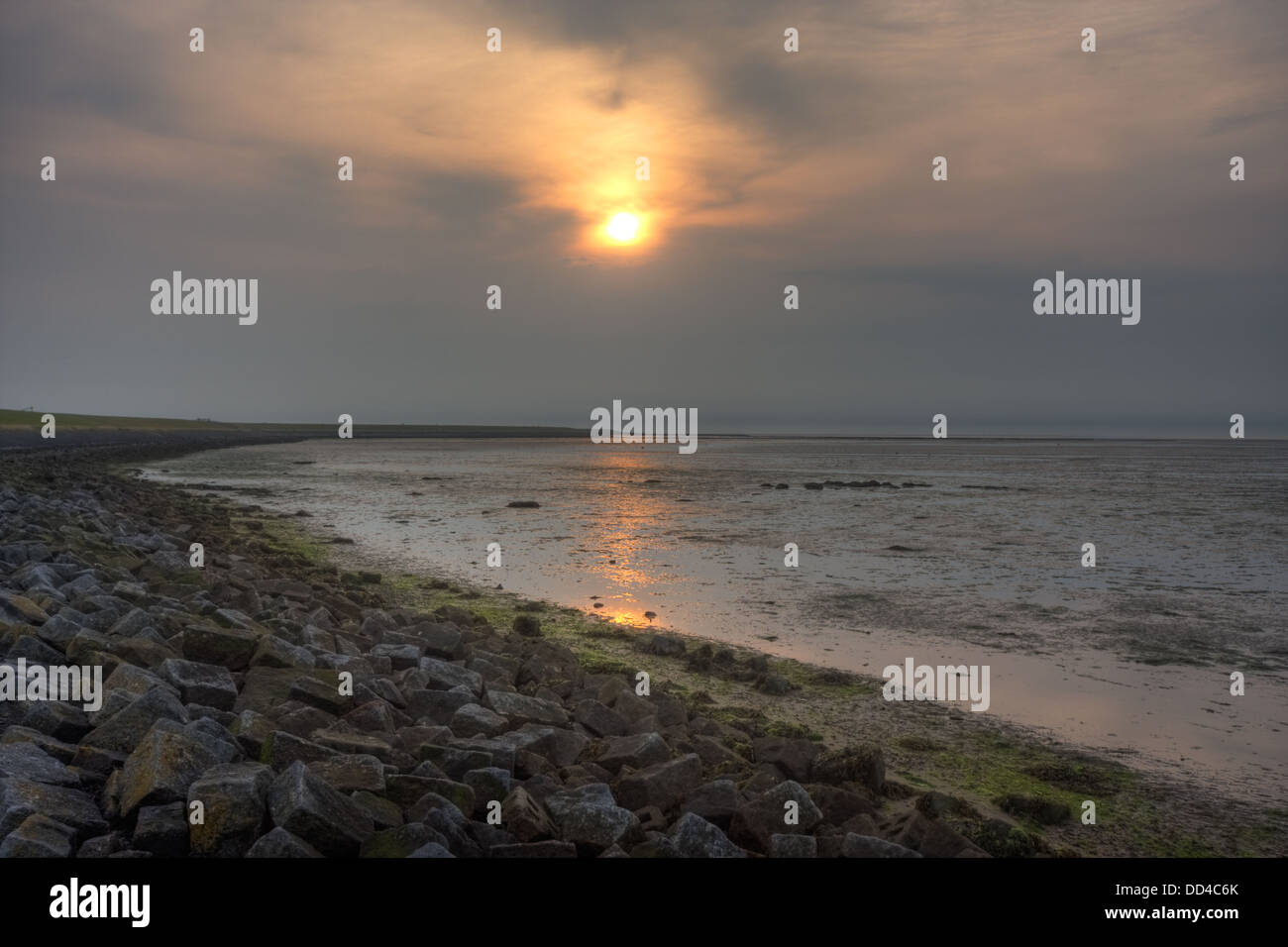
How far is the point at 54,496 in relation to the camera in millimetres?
22547

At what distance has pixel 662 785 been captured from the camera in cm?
607

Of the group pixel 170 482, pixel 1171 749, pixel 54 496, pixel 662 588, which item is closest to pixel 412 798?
pixel 1171 749

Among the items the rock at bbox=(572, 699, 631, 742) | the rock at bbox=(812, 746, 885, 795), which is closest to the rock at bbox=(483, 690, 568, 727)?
the rock at bbox=(572, 699, 631, 742)

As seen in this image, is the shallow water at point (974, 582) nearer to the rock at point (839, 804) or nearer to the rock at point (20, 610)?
the rock at point (839, 804)

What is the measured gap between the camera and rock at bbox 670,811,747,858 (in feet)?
16.7

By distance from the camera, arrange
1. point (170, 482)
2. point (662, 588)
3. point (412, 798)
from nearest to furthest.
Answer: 1. point (412, 798)
2. point (662, 588)
3. point (170, 482)

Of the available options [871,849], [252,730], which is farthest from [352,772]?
[871,849]

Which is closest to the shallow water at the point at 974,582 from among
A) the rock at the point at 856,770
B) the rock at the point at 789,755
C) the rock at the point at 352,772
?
the rock at the point at 856,770

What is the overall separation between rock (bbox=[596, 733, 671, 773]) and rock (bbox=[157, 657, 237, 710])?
125 inches

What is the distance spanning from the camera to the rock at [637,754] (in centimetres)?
668

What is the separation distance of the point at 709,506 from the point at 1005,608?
859 inches

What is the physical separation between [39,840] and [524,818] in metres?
2.56
